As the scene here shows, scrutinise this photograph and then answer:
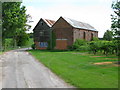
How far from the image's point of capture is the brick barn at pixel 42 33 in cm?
5891

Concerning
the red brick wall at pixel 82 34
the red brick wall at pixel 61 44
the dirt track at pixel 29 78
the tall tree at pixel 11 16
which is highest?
the tall tree at pixel 11 16

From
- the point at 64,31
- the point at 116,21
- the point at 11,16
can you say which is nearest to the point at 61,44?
the point at 64,31

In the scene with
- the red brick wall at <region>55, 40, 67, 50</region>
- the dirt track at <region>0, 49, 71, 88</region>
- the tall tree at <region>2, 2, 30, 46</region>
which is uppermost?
the tall tree at <region>2, 2, 30, 46</region>

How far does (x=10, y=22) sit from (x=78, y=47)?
17.9 metres

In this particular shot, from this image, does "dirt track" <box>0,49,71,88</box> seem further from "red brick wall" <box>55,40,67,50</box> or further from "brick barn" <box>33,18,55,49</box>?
"brick barn" <box>33,18,55,49</box>

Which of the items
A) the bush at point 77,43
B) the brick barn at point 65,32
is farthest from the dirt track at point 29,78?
the brick barn at point 65,32

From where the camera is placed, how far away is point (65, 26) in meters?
54.2

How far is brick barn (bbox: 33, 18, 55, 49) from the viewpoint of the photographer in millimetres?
58906

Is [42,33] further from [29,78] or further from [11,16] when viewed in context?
[29,78]

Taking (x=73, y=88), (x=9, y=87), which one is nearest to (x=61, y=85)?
(x=73, y=88)

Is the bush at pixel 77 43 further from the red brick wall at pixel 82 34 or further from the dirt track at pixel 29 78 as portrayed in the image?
the dirt track at pixel 29 78

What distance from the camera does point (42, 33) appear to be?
60.6 metres

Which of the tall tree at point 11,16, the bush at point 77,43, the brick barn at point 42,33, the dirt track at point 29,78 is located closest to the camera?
the dirt track at point 29,78

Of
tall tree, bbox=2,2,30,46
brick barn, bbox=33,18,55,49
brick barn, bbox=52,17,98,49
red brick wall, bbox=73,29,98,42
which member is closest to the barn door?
brick barn, bbox=52,17,98,49
